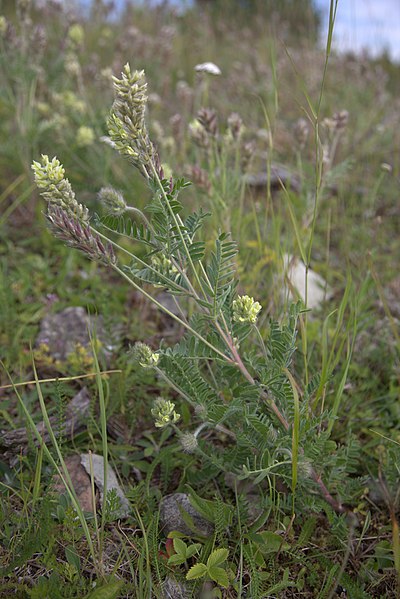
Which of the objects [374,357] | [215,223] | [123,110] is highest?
[123,110]

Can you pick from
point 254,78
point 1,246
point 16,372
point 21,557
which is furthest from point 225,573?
point 254,78

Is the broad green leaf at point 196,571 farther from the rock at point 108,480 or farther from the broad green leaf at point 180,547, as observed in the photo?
the rock at point 108,480

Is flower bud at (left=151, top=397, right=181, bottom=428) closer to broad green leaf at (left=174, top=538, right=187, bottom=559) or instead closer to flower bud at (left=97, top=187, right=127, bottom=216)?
broad green leaf at (left=174, top=538, right=187, bottom=559)

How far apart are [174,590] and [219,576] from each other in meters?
0.12

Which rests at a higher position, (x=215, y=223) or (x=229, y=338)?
(x=229, y=338)

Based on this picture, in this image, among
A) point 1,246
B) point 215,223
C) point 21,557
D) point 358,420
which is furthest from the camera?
point 1,246

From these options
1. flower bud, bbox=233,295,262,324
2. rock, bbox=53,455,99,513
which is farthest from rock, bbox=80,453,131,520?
flower bud, bbox=233,295,262,324

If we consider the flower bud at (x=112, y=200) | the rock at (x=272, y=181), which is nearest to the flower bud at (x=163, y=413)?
the flower bud at (x=112, y=200)

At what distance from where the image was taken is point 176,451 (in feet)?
5.48

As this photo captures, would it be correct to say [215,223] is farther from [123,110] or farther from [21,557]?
[21,557]

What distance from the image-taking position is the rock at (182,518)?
1.43m

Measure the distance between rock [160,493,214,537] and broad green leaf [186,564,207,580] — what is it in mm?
140

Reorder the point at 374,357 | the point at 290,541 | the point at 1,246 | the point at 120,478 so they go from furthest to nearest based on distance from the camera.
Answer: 1. the point at 1,246
2. the point at 374,357
3. the point at 120,478
4. the point at 290,541

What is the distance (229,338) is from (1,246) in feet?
5.59
